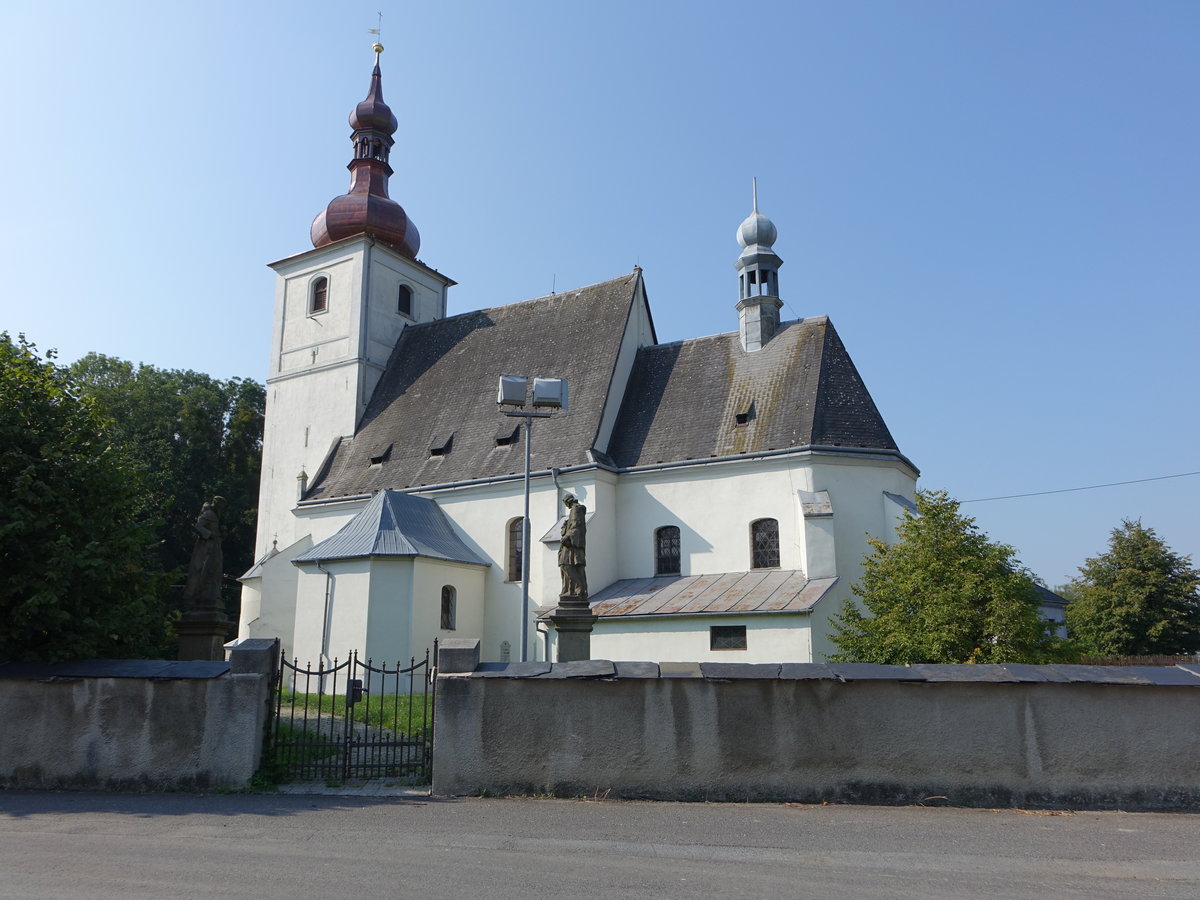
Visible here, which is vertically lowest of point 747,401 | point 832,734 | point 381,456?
point 832,734

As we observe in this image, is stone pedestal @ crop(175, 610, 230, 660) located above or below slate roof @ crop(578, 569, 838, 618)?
below

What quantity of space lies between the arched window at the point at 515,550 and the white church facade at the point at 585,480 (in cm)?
5

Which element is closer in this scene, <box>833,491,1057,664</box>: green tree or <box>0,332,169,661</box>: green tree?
<box>0,332,169,661</box>: green tree

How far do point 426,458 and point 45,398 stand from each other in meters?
14.9

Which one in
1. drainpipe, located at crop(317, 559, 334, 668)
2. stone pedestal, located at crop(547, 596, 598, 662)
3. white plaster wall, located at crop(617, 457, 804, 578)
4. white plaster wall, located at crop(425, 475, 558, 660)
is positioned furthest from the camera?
white plaster wall, located at crop(425, 475, 558, 660)

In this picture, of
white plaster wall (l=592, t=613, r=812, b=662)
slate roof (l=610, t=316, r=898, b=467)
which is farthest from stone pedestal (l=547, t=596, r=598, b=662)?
slate roof (l=610, t=316, r=898, b=467)

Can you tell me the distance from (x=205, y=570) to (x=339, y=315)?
16.8 m

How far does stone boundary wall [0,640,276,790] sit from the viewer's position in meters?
9.64

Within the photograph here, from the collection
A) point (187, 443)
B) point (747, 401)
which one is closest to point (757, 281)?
point (747, 401)

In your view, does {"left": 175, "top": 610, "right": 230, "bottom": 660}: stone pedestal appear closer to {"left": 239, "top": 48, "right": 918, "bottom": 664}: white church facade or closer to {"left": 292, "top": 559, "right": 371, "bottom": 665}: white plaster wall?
{"left": 292, "top": 559, "right": 371, "bottom": 665}: white plaster wall

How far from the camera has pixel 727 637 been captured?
20141 millimetres

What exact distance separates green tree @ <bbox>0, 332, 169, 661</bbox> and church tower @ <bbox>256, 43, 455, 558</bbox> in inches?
655

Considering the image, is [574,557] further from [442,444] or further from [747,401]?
[442,444]

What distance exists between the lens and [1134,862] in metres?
6.91
